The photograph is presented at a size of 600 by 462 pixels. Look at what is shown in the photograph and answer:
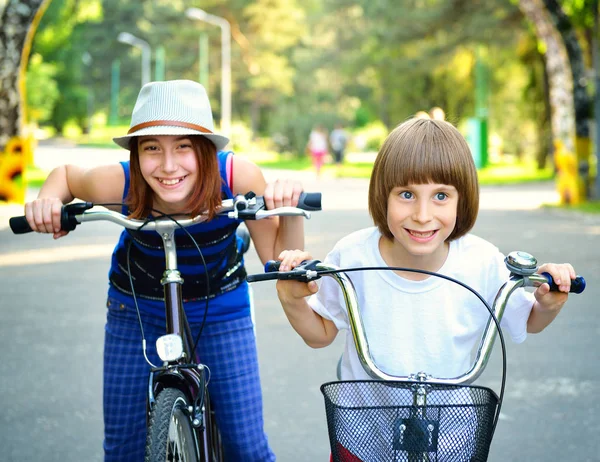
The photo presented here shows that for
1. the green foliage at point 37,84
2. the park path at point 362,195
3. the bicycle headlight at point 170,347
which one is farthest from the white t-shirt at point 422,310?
the green foliage at point 37,84

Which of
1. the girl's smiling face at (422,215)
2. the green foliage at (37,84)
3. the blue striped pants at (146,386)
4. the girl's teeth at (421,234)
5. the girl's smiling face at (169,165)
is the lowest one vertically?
the blue striped pants at (146,386)

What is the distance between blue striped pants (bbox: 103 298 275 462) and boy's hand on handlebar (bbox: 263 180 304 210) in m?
0.56

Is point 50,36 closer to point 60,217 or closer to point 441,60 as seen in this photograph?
point 441,60

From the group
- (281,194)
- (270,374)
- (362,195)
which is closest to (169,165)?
(281,194)

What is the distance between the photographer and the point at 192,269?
3281mm

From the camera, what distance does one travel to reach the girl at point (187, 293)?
3197mm

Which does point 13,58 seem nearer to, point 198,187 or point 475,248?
point 198,187

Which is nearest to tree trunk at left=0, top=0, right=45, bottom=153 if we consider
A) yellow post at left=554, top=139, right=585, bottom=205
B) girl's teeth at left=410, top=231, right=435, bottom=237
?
yellow post at left=554, top=139, right=585, bottom=205

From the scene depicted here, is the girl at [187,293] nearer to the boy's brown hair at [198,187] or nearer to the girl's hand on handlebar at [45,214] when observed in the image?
the boy's brown hair at [198,187]

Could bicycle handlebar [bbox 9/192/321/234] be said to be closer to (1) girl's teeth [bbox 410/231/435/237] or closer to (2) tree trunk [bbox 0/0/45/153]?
(1) girl's teeth [bbox 410/231/435/237]

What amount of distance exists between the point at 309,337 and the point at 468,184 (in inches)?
23.1

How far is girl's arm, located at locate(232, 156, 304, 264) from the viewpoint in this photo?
3.01 meters

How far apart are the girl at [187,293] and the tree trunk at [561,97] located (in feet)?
49.5

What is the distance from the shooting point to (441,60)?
35.9 meters
